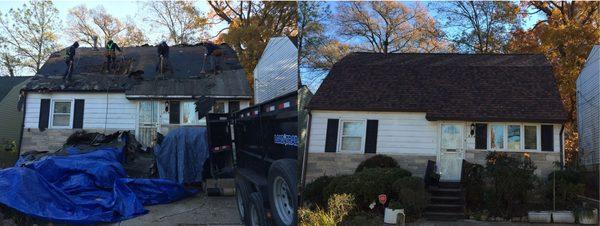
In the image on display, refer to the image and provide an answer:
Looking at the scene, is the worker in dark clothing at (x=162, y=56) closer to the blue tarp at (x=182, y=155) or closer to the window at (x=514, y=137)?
the blue tarp at (x=182, y=155)

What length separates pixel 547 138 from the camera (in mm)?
3027

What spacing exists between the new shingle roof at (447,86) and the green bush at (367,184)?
0.40m

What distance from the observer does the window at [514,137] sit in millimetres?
3078

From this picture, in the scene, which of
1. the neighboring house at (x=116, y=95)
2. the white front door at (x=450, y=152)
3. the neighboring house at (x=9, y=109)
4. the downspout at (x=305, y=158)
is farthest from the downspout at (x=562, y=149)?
the neighboring house at (x=9, y=109)

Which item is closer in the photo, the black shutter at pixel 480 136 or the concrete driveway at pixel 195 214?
the black shutter at pixel 480 136

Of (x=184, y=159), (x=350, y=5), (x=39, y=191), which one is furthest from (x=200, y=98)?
(x=350, y=5)

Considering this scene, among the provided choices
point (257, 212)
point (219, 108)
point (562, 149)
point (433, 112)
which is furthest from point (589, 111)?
point (219, 108)

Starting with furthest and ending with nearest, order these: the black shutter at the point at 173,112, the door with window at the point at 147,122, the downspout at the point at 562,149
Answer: the door with window at the point at 147,122, the black shutter at the point at 173,112, the downspout at the point at 562,149

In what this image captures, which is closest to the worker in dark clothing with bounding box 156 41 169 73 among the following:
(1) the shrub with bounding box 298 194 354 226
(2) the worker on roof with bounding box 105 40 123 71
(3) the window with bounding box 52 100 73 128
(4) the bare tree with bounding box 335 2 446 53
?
(2) the worker on roof with bounding box 105 40 123 71

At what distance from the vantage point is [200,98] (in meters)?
9.01

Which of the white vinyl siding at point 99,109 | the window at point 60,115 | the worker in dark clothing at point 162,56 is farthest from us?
the worker in dark clothing at point 162,56

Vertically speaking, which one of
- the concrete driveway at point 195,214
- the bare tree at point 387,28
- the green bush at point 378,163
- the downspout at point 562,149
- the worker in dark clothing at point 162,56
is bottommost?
the concrete driveway at point 195,214

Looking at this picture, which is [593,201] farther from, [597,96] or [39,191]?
[39,191]

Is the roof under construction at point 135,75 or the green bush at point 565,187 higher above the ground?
the roof under construction at point 135,75
